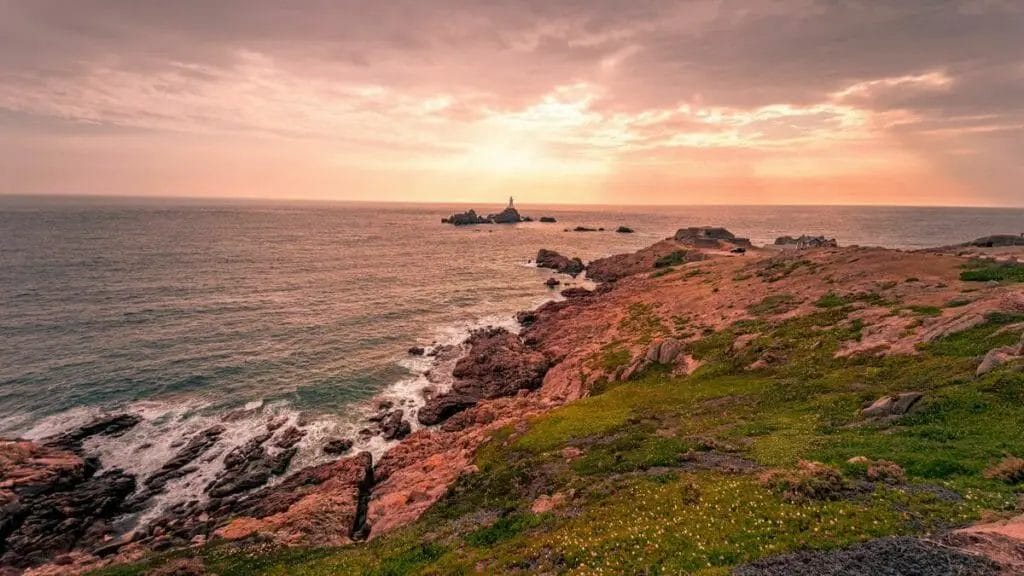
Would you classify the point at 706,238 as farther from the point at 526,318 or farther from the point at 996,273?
the point at 996,273

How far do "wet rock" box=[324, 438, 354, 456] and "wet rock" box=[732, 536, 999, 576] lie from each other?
32.5m

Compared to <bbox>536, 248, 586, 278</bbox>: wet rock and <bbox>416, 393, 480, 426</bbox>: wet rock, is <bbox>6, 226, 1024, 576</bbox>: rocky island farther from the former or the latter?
<bbox>536, 248, 586, 278</bbox>: wet rock

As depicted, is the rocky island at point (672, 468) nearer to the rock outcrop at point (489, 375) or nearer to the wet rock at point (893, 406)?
the wet rock at point (893, 406)

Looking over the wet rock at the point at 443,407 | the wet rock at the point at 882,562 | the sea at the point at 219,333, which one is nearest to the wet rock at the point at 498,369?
the wet rock at the point at 443,407

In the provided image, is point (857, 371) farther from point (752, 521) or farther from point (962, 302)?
point (752, 521)

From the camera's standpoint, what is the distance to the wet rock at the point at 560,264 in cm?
11369

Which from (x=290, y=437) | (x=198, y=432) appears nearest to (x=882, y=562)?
(x=290, y=437)

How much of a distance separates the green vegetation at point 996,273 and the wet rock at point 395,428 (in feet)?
166

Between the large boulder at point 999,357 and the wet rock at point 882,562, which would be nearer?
the wet rock at point 882,562

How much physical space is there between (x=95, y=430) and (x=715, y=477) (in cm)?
4799

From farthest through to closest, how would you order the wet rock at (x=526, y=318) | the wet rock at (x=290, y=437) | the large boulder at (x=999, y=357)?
1. the wet rock at (x=526, y=318)
2. the wet rock at (x=290, y=437)
3. the large boulder at (x=999, y=357)

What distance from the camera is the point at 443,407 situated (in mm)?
43219

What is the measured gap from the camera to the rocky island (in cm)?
1427

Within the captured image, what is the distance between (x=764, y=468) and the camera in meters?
19.0
